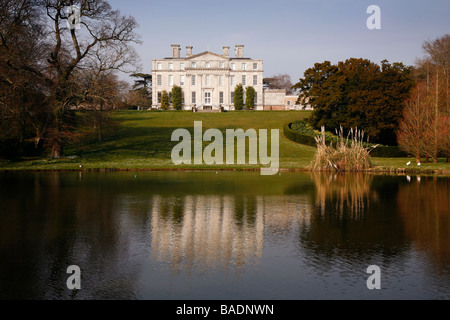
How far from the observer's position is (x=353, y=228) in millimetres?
12883

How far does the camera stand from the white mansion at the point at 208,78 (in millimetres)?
95125

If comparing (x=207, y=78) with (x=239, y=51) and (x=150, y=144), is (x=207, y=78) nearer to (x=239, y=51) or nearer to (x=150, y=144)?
(x=239, y=51)

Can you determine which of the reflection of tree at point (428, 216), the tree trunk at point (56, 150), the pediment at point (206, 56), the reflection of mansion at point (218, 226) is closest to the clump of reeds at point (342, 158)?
the reflection of tree at point (428, 216)

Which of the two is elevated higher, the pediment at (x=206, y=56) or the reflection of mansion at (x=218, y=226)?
the pediment at (x=206, y=56)

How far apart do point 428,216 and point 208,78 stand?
8321cm

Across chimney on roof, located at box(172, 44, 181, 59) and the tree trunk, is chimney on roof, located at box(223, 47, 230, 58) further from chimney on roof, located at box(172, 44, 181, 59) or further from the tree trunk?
the tree trunk

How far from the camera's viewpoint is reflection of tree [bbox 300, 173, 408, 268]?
33.4 ft

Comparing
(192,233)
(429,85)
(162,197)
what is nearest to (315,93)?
(429,85)

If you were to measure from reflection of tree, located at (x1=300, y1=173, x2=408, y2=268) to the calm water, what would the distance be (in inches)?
1.3

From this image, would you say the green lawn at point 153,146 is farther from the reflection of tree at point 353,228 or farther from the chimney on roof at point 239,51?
the chimney on roof at point 239,51

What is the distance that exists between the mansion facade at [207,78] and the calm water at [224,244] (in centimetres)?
7571

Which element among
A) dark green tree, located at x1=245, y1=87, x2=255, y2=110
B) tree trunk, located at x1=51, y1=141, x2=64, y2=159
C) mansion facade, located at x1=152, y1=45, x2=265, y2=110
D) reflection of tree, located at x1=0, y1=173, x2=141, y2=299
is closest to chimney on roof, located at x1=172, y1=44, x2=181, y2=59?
mansion facade, located at x1=152, y1=45, x2=265, y2=110

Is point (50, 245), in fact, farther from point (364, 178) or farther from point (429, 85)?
point (429, 85)

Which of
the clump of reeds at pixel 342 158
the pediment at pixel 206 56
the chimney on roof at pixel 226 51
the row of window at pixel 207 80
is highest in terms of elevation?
the chimney on roof at pixel 226 51
